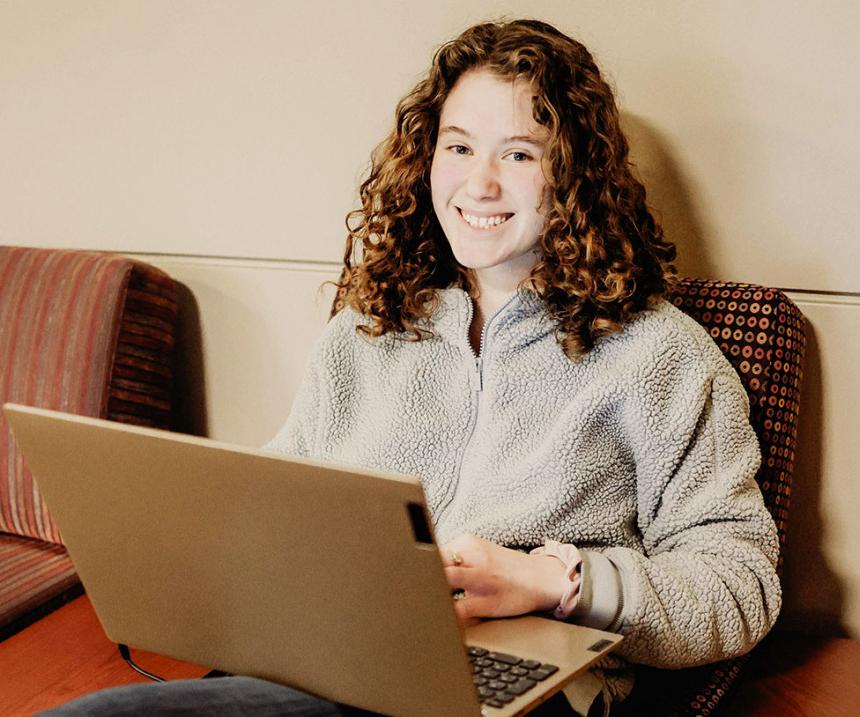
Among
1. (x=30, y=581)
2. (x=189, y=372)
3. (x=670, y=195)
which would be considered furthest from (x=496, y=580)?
(x=189, y=372)

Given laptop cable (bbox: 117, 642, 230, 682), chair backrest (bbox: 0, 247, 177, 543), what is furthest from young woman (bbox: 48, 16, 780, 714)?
chair backrest (bbox: 0, 247, 177, 543)

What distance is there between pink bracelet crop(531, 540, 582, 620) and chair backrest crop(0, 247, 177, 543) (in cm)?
85

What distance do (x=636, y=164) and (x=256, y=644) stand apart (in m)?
0.82

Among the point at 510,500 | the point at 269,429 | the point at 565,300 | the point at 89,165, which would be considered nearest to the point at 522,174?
the point at 565,300

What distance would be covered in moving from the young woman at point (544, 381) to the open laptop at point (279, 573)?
16 cm

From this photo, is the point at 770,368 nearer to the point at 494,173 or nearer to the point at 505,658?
the point at 494,173

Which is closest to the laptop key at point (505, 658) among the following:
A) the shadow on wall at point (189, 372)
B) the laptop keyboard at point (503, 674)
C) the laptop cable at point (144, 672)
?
the laptop keyboard at point (503, 674)

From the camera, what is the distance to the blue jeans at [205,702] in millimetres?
865

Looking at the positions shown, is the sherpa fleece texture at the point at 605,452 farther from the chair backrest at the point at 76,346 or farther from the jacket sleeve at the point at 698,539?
the chair backrest at the point at 76,346

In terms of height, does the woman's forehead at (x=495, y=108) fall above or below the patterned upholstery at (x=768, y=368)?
above

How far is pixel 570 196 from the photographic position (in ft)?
3.96

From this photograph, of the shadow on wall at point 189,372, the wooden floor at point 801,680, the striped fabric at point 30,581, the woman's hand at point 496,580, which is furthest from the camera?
the shadow on wall at point 189,372

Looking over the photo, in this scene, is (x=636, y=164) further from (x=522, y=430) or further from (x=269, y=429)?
(x=269, y=429)

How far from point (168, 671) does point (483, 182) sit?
72 centimetres
